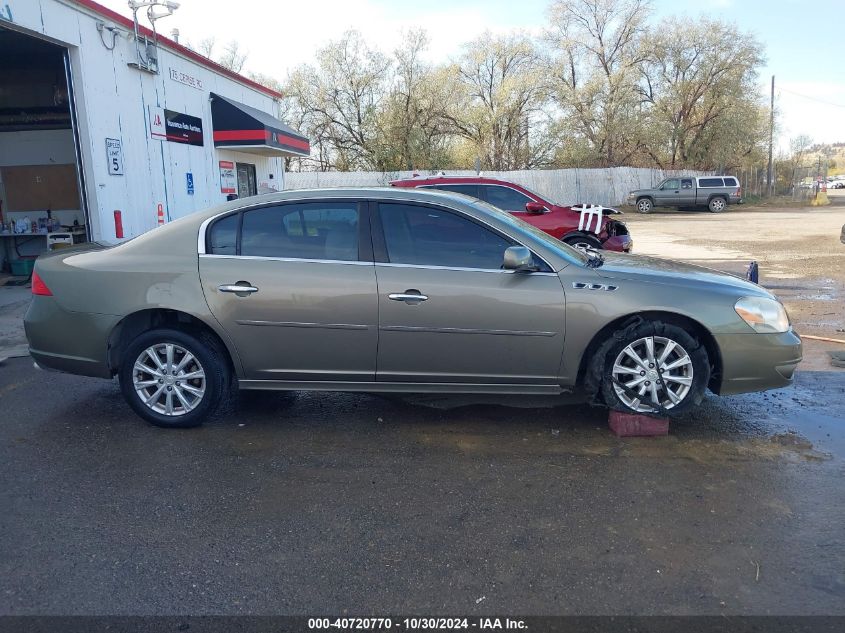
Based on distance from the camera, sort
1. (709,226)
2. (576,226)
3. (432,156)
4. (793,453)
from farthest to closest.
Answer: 1. (432,156)
2. (709,226)
3. (576,226)
4. (793,453)

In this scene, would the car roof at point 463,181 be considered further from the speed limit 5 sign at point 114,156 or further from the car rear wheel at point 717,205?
the car rear wheel at point 717,205

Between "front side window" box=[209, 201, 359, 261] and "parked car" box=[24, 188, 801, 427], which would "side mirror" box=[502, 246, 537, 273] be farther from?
"front side window" box=[209, 201, 359, 261]

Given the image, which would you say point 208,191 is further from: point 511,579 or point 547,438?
point 511,579

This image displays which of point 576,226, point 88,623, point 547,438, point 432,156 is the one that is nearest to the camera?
point 88,623

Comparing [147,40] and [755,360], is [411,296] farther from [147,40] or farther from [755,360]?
[147,40]

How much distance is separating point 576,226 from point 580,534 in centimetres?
866

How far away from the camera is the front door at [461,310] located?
169 inches

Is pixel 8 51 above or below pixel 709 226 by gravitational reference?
above

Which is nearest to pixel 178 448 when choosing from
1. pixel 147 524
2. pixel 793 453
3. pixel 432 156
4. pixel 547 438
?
pixel 147 524

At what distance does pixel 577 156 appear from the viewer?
40062 millimetres

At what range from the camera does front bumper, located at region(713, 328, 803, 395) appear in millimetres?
4273

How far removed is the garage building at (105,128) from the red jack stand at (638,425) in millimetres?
8939

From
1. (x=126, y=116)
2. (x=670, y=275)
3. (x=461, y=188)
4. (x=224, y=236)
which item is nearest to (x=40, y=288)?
(x=224, y=236)

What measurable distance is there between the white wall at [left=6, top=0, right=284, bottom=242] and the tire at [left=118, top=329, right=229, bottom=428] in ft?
21.9
